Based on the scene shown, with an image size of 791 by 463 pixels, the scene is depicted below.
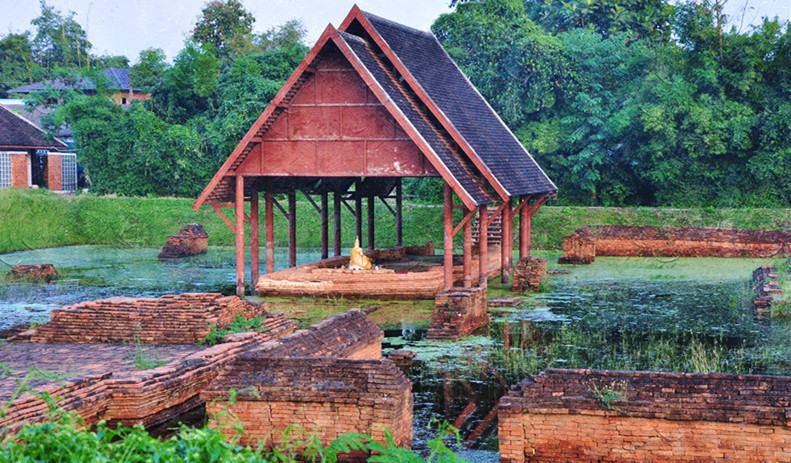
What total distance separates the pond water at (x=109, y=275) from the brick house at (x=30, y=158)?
8.74 m

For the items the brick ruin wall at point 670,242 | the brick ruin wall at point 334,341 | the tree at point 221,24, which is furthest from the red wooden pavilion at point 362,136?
the tree at point 221,24

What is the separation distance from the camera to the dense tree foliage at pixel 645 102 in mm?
33156

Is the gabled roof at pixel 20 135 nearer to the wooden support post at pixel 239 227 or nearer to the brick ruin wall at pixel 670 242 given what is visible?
the wooden support post at pixel 239 227

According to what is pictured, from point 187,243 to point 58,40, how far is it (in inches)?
2010

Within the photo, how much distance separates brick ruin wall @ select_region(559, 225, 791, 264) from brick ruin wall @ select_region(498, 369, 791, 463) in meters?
19.3

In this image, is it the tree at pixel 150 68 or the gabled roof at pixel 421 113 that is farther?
the tree at pixel 150 68

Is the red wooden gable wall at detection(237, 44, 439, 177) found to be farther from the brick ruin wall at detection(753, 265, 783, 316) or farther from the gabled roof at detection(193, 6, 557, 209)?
the brick ruin wall at detection(753, 265, 783, 316)

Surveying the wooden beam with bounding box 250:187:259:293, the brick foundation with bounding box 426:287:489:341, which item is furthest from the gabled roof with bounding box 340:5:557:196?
the wooden beam with bounding box 250:187:259:293

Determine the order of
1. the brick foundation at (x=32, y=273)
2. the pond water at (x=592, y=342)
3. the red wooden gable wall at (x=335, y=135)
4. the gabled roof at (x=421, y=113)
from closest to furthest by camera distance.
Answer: the pond water at (x=592, y=342) < the gabled roof at (x=421, y=113) < the red wooden gable wall at (x=335, y=135) < the brick foundation at (x=32, y=273)

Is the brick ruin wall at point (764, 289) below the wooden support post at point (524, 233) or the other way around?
below

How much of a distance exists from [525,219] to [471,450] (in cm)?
1668

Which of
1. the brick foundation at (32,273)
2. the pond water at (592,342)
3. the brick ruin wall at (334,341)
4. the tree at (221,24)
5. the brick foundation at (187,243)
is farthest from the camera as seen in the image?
the tree at (221,24)

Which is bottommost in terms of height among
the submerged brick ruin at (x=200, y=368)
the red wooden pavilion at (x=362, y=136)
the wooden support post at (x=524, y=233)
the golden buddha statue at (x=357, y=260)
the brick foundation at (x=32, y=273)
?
the submerged brick ruin at (x=200, y=368)

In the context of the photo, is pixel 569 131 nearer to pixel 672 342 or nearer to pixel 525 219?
pixel 525 219
